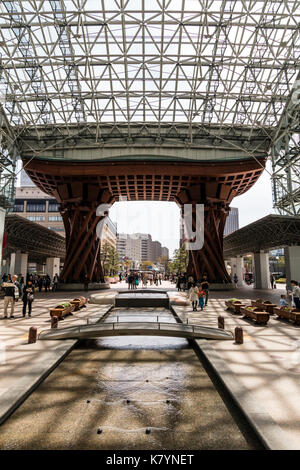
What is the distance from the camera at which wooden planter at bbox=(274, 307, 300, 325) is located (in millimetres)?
12406

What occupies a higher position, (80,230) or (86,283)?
(80,230)

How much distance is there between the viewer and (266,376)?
21.6ft

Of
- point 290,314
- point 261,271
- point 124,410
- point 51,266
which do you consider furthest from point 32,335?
point 51,266

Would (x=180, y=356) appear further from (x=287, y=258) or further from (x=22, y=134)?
(x=22, y=134)

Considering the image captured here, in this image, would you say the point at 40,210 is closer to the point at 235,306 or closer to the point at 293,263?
the point at 293,263

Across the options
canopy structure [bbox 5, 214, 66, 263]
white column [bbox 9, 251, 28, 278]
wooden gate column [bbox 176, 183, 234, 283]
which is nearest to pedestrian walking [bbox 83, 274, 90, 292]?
canopy structure [bbox 5, 214, 66, 263]

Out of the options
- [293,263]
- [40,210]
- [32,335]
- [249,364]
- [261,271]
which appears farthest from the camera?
[40,210]

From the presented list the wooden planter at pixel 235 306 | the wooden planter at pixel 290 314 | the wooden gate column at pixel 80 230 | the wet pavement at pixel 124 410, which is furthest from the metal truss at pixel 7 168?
the wooden planter at pixel 290 314

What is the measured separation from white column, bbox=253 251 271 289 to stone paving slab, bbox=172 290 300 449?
2662 centimetres

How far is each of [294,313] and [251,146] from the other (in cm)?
2490

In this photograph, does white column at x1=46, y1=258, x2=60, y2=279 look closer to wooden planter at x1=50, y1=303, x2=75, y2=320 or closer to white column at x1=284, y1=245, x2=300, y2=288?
wooden planter at x1=50, y1=303, x2=75, y2=320

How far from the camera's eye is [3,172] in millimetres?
28031

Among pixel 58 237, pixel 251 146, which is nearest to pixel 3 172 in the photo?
pixel 58 237

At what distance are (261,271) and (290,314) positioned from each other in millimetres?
26180
